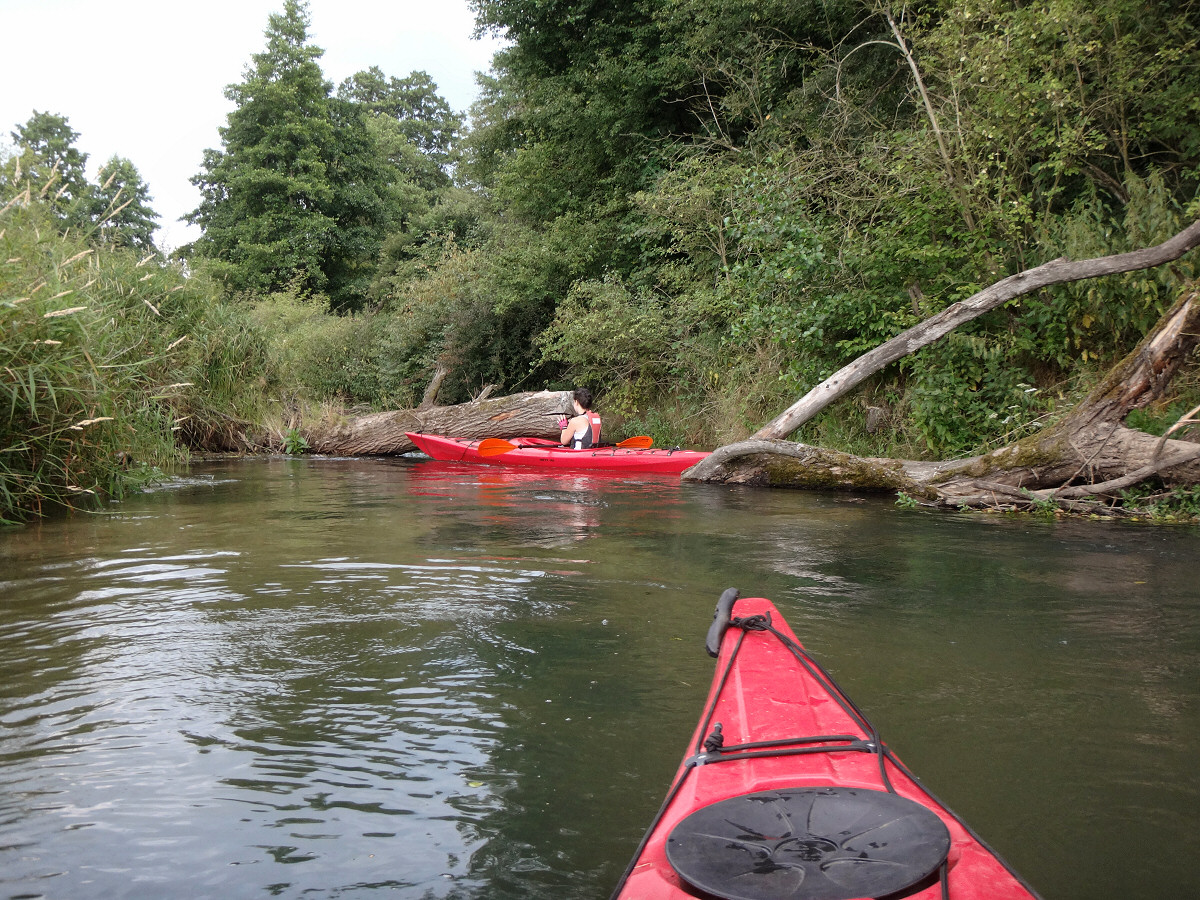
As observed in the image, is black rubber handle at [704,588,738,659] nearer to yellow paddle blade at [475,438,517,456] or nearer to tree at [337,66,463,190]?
yellow paddle blade at [475,438,517,456]

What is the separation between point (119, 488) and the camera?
7.68 meters

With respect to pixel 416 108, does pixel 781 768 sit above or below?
below

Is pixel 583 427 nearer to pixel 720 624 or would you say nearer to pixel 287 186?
pixel 720 624

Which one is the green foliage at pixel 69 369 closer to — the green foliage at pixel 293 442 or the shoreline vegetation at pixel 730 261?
the shoreline vegetation at pixel 730 261

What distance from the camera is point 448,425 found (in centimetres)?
1380

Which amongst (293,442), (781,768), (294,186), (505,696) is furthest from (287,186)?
(781,768)

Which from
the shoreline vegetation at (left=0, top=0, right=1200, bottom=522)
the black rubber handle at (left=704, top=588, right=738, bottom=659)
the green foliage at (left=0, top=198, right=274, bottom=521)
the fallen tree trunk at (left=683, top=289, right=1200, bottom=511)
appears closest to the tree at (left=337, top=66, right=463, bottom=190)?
the shoreline vegetation at (left=0, top=0, right=1200, bottom=522)

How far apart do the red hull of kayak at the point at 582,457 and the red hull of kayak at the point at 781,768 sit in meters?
7.30

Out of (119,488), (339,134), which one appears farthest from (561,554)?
(339,134)

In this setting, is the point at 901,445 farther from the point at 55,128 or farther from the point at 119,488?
the point at 55,128

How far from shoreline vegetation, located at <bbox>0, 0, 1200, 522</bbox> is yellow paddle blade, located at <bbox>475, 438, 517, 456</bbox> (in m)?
2.75

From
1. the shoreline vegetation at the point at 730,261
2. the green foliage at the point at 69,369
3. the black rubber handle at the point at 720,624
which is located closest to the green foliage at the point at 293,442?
the shoreline vegetation at the point at 730,261

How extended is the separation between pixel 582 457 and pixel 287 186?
20926 millimetres

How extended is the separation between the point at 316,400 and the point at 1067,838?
16.4 meters
